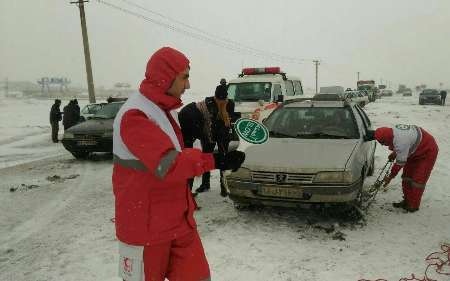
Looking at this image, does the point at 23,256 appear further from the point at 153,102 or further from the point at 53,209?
the point at 153,102

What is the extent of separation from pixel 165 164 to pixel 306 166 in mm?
3272

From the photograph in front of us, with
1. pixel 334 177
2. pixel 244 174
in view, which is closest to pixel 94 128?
pixel 244 174

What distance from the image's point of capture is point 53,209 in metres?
6.54

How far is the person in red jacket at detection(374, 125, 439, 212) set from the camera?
557 centimetres

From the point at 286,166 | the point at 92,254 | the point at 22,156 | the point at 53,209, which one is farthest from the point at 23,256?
the point at 22,156

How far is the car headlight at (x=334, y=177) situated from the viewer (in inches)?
192

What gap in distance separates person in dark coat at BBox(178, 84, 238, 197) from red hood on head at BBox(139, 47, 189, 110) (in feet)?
13.0

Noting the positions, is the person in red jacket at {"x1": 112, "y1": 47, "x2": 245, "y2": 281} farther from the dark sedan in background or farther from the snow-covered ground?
the dark sedan in background

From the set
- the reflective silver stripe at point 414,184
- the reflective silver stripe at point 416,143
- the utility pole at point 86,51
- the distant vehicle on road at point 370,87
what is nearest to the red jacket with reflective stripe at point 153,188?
the reflective silver stripe at point 416,143

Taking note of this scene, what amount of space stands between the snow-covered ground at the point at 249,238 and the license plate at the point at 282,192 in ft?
1.56

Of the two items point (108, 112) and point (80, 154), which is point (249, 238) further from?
point (108, 112)

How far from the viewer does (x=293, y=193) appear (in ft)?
16.4

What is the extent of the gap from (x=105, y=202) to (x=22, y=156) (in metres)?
6.74

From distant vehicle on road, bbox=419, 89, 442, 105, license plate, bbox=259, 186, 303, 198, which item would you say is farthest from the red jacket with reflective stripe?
distant vehicle on road, bbox=419, 89, 442, 105
